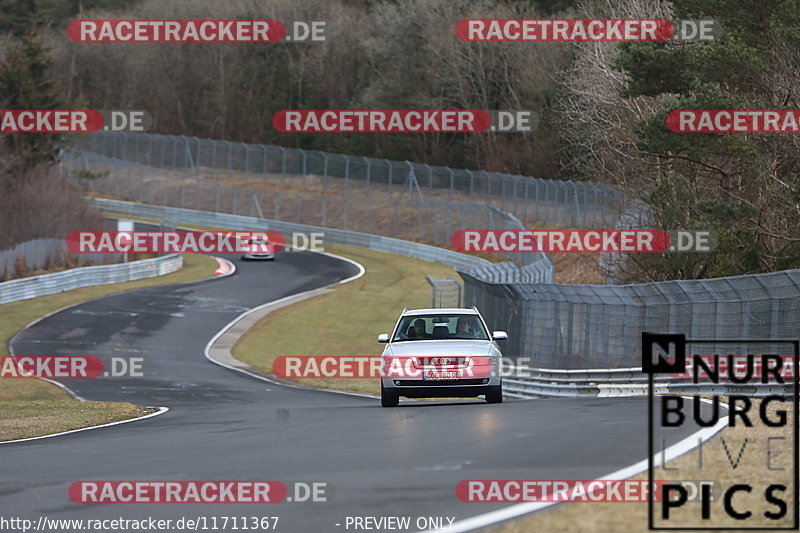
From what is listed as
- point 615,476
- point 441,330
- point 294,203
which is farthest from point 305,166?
point 615,476

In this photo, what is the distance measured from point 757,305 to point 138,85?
89.8 metres

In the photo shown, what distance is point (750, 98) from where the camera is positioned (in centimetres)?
3152

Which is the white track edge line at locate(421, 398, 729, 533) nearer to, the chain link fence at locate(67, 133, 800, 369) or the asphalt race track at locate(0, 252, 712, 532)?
the asphalt race track at locate(0, 252, 712, 532)

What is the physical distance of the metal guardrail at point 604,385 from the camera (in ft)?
52.9

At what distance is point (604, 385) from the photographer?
19359mm

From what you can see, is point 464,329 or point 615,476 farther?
point 464,329

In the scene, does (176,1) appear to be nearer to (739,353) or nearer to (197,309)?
(197,309)

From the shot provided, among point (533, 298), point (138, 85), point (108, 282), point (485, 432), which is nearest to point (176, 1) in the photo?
point (138, 85)

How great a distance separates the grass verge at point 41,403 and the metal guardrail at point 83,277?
407 mm

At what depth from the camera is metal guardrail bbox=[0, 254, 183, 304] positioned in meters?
41.3

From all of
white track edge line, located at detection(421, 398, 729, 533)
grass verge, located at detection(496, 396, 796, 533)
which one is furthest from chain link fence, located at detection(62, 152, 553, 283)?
grass verge, located at detection(496, 396, 796, 533)

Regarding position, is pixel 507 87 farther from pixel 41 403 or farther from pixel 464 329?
pixel 464 329

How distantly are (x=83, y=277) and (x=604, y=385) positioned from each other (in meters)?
32.2

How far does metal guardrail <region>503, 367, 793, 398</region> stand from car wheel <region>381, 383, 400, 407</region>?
397 centimetres
